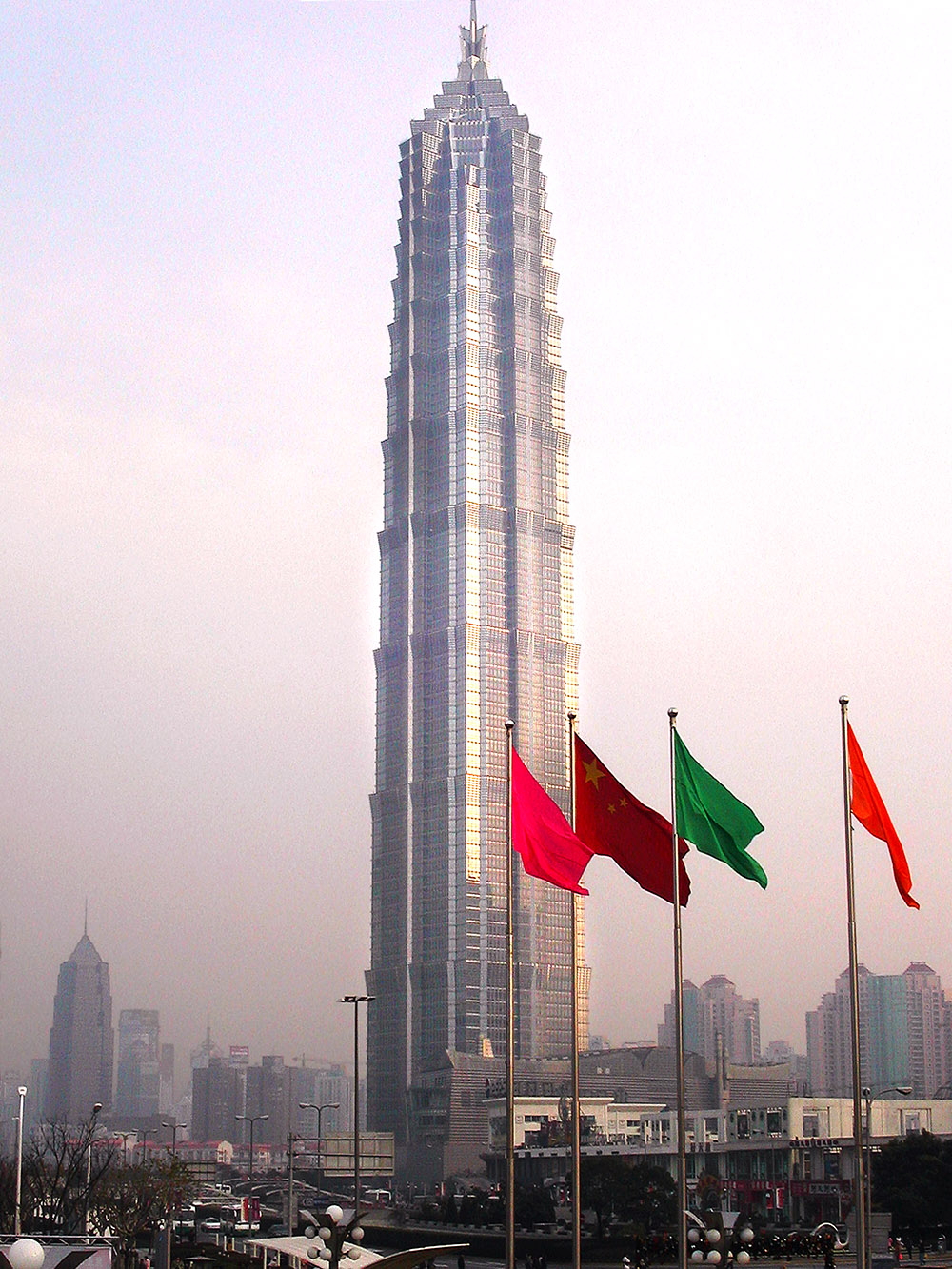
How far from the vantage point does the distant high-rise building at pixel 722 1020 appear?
178875 millimetres

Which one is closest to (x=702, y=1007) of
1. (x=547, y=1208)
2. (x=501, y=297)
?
(x=501, y=297)

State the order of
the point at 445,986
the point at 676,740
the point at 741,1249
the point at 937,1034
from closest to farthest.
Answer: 1. the point at 676,740
2. the point at 741,1249
3. the point at 445,986
4. the point at 937,1034

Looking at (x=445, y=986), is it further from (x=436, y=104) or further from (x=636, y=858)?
(x=636, y=858)

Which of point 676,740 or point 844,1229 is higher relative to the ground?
point 676,740

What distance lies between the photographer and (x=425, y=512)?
127 meters

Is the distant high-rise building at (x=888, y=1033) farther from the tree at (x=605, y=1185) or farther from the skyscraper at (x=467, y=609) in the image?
the tree at (x=605, y=1185)

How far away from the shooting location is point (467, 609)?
405 feet

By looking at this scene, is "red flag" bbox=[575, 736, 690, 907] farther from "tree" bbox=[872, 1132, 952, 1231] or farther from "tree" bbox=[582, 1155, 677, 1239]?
"tree" bbox=[582, 1155, 677, 1239]

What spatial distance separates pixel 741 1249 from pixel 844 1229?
142ft

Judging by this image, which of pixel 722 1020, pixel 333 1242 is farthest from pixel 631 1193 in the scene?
pixel 722 1020

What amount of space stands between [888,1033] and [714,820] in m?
143

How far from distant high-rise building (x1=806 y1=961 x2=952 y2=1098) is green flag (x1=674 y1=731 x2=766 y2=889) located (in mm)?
136579

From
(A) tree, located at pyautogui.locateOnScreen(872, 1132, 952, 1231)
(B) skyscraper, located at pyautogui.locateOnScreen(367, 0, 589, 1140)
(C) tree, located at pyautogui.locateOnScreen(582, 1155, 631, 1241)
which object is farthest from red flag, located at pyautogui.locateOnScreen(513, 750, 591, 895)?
(B) skyscraper, located at pyautogui.locateOnScreen(367, 0, 589, 1140)

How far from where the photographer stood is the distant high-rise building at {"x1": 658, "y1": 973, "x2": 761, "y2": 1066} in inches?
7042
